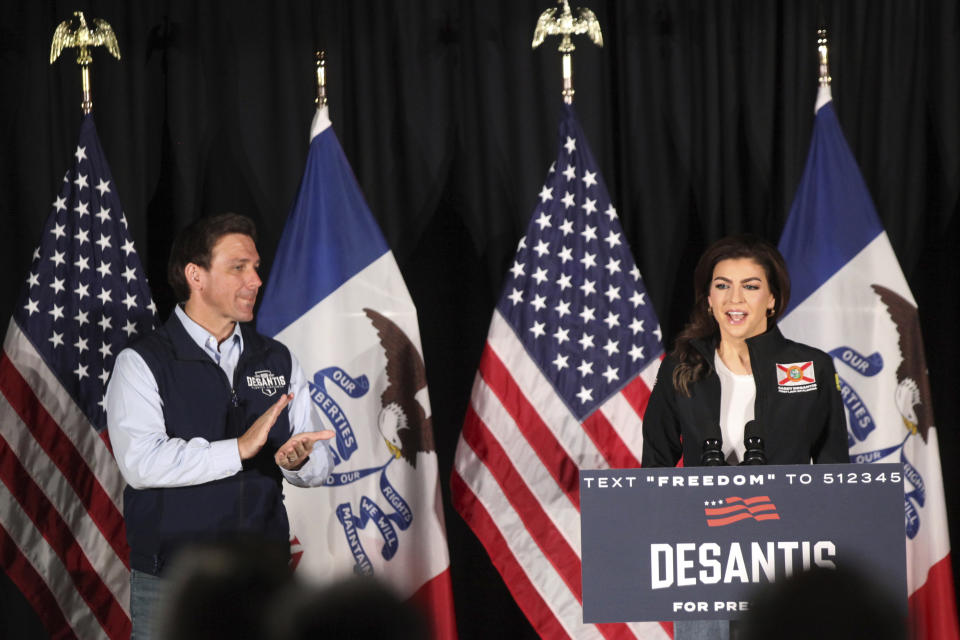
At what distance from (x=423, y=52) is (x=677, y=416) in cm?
226

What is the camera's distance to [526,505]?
15.2 ft

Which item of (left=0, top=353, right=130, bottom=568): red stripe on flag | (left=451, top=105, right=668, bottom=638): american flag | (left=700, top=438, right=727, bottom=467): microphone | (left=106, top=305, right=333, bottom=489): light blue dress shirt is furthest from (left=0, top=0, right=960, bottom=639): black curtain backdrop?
(left=700, top=438, right=727, bottom=467): microphone

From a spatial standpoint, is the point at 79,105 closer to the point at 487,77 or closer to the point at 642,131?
the point at 487,77

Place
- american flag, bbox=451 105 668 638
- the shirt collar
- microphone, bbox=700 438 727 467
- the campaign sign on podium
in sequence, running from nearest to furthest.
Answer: the campaign sign on podium → microphone, bbox=700 438 727 467 → the shirt collar → american flag, bbox=451 105 668 638

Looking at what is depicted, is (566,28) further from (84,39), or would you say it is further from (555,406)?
(84,39)

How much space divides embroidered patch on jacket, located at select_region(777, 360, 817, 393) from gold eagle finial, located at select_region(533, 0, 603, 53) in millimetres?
1759

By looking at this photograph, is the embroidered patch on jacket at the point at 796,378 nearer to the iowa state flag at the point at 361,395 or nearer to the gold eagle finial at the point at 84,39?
the iowa state flag at the point at 361,395

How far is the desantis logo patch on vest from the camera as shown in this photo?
3667mm

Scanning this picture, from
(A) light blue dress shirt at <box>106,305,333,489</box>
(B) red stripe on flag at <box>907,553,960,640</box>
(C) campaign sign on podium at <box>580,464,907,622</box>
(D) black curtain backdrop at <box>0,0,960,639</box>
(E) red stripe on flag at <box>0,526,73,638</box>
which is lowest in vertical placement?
(B) red stripe on flag at <box>907,553,960,640</box>

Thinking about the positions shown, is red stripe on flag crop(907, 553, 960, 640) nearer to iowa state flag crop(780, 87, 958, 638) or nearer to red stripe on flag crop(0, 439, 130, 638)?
iowa state flag crop(780, 87, 958, 638)

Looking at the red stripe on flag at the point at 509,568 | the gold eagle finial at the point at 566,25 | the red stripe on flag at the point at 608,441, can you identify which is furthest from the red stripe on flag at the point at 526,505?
the gold eagle finial at the point at 566,25

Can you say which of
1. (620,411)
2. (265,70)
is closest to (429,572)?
(620,411)

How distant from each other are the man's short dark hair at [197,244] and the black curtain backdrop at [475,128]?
1.13 m

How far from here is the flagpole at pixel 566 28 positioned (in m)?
4.64
